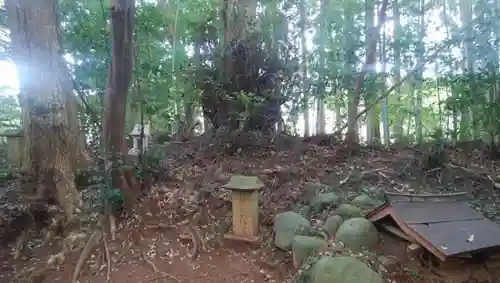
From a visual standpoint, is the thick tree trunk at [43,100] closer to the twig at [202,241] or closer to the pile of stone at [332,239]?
the twig at [202,241]

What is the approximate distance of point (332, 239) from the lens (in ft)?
12.0

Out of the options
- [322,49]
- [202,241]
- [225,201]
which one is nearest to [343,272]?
[202,241]

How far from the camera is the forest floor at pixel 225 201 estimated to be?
12.2ft

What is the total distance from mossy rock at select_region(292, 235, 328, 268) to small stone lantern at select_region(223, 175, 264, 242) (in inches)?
23.9

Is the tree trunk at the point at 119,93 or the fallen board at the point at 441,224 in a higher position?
the tree trunk at the point at 119,93

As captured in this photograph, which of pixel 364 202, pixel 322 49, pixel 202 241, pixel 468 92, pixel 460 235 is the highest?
pixel 322 49

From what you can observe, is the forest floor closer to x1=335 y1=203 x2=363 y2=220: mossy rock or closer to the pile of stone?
the pile of stone

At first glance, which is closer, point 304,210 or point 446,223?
point 446,223

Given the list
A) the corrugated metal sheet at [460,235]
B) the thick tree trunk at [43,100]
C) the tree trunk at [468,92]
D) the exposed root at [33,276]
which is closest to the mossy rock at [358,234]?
the corrugated metal sheet at [460,235]

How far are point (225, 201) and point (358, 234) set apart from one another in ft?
5.99

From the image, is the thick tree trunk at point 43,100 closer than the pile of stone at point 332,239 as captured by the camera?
No

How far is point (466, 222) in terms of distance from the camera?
11.1 ft

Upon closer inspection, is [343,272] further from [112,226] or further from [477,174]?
[477,174]

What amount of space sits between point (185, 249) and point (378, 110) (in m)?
7.41
